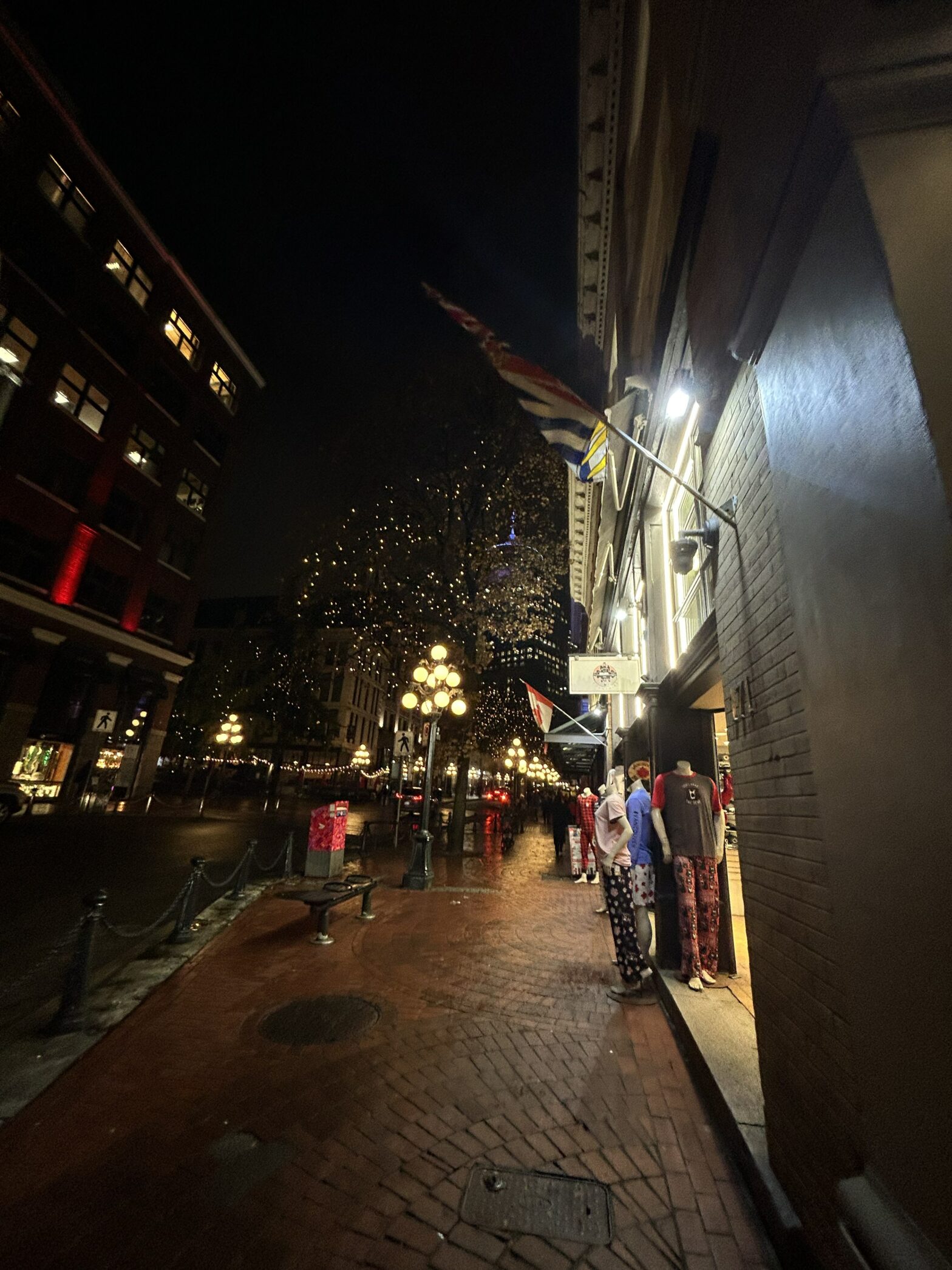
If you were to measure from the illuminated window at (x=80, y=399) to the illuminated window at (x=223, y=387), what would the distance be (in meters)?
7.00

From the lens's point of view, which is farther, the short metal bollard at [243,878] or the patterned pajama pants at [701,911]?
the short metal bollard at [243,878]

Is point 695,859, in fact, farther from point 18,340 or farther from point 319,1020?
point 18,340

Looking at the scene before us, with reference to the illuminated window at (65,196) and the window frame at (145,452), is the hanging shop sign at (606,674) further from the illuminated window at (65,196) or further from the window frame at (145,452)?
the illuminated window at (65,196)

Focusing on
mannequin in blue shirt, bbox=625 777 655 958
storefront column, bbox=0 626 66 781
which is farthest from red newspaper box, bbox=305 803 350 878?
storefront column, bbox=0 626 66 781

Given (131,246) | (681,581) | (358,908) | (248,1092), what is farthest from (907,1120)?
(131,246)

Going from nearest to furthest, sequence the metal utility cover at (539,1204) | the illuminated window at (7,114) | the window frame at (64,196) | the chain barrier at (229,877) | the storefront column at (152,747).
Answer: the metal utility cover at (539,1204)
the chain barrier at (229,877)
the illuminated window at (7,114)
the window frame at (64,196)
the storefront column at (152,747)

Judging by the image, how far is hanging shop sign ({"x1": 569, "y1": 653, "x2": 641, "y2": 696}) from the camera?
8.73m

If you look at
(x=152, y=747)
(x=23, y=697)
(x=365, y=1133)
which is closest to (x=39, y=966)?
(x=365, y=1133)

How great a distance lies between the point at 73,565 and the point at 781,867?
2718 cm

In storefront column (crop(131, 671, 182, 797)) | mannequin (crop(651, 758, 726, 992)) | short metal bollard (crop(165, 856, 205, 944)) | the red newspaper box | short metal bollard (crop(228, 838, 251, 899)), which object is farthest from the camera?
storefront column (crop(131, 671, 182, 797))

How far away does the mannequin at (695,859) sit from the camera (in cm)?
541

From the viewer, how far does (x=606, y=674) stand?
8.92 metres

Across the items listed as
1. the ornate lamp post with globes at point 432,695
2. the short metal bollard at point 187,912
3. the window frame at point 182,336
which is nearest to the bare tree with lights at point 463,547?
the ornate lamp post with globes at point 432,695

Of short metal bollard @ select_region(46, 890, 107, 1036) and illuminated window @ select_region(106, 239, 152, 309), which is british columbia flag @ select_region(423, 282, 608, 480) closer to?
short metal bollard @ select_region(46, 890, 107, 1036)
